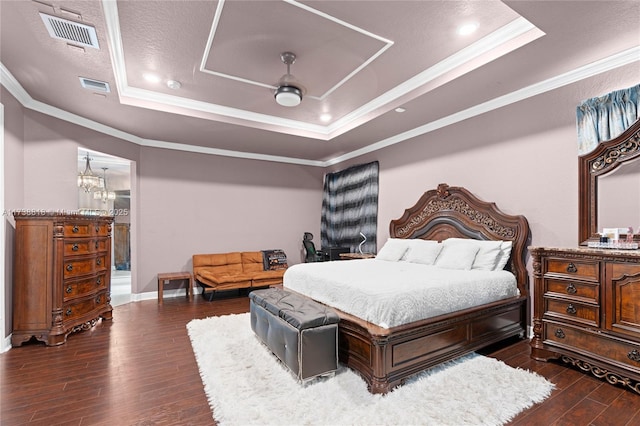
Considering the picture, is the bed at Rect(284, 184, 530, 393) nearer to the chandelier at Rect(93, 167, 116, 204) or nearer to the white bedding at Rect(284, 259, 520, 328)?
the white bedding at Rect(284, 259, 520, 328)

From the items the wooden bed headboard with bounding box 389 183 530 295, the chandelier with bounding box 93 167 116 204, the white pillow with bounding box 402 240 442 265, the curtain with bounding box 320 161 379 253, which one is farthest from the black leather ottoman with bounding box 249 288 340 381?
the chandelier with bounding box 93 167 116 204

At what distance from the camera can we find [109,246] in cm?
448

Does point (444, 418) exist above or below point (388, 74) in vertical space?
below

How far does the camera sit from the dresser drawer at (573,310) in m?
2.65

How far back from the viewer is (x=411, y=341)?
2.57m

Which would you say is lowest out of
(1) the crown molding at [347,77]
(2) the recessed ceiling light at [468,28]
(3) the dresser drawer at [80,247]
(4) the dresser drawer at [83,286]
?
(4) the dresser drawer at [83,286]

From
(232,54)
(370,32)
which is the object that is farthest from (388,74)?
(232,54)

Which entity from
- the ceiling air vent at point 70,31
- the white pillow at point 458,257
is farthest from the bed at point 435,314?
the ceiling air vent at point 70,31

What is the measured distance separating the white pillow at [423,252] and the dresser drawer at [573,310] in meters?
1.32

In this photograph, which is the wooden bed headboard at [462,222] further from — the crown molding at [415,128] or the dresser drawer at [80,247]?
the dresser drawer at [80,247]

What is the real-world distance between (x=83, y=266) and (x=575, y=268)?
17.0 feet

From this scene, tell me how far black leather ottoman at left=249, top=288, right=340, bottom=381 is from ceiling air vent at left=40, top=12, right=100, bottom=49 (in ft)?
8.94

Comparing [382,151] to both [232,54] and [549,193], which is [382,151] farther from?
[232,54]

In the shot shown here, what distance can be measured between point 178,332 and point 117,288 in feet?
12.3
